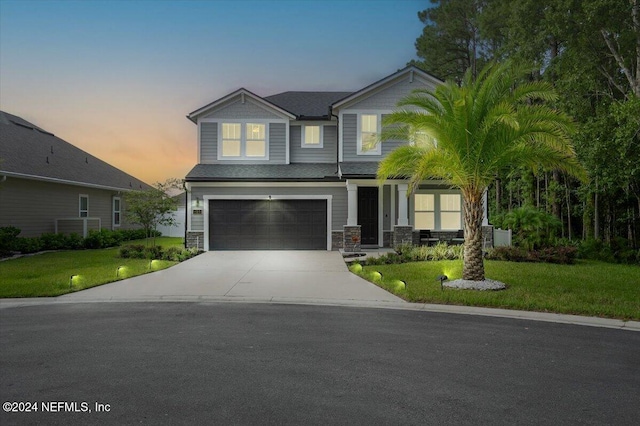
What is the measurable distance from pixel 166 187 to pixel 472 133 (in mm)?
12761

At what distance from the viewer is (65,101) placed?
→ 24.0 meters

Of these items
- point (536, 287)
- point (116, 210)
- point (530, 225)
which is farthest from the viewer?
point (116, 210)

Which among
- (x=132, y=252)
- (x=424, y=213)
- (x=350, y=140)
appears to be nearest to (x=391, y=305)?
(x=132, y=252)

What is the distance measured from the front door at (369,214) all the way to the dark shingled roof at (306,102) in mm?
4339

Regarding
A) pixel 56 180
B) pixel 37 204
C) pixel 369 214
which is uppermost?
pixel 56 180

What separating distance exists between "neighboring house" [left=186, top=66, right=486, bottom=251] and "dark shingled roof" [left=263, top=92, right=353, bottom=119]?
2.66ft

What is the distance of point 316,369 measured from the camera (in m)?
5.07

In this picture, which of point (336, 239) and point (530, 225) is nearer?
point (530, 225)

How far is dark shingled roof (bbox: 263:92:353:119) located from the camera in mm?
21922

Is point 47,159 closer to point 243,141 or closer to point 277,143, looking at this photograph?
point 243,141

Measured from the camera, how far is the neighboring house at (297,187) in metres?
19.6

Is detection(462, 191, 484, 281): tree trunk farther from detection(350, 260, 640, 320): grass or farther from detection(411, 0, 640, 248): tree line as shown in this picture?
detection(411, 0, 640, 248): tree line

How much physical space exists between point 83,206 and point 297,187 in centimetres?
1300

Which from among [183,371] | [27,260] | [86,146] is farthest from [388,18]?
[183,371]
